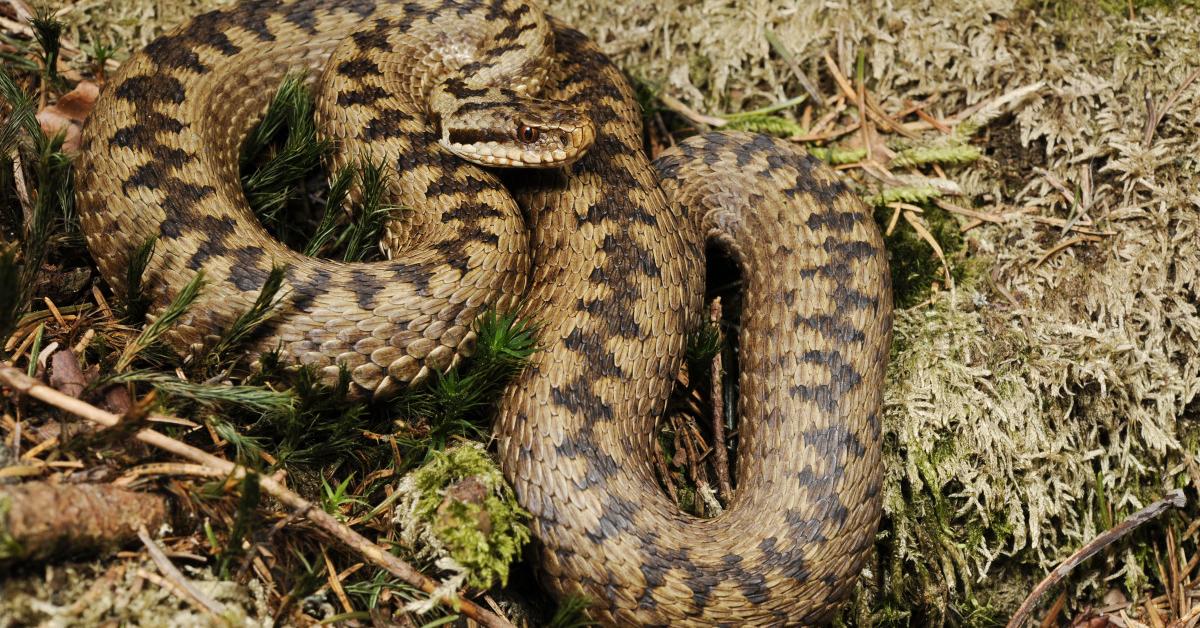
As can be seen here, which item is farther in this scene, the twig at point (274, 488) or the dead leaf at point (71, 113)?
the dead leaf at point (71, 113)

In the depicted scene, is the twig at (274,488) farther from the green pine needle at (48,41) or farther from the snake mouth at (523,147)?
the snake mouth at (523,147)

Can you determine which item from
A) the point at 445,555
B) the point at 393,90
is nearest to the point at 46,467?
the point at 445,555

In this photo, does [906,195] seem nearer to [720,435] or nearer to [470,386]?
[720,435]

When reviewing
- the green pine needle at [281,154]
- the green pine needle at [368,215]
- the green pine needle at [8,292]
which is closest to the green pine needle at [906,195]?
the green pine needle at [368,215]

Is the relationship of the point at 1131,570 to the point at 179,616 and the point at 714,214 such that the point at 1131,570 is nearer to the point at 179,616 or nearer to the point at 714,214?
the point at 714,214

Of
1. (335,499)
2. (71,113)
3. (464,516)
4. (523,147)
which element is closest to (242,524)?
(335,499)

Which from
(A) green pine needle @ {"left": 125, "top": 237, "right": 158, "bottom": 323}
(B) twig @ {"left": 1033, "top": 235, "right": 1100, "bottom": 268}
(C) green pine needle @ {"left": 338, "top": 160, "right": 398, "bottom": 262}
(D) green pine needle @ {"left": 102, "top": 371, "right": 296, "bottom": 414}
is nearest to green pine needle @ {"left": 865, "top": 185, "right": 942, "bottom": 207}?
(B) twig @ {"left": 1033, "top": 235, "right": 1100, "bottom": 268}
